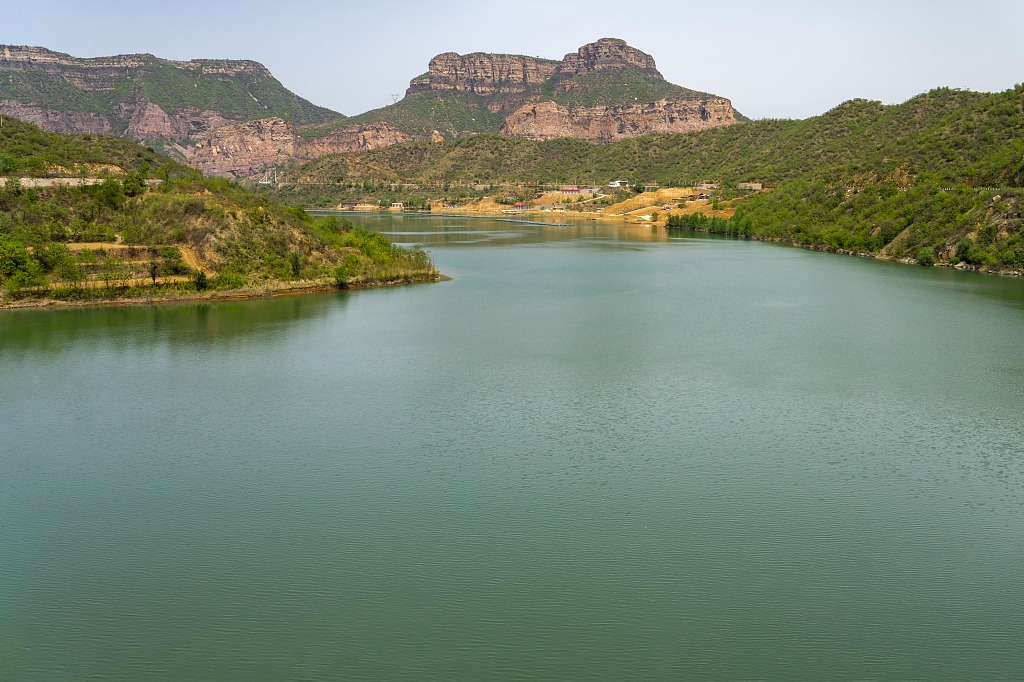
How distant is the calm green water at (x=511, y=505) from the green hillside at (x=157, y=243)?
23.1ft

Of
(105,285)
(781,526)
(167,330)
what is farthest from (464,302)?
(781,526)

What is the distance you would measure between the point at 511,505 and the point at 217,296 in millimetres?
30436

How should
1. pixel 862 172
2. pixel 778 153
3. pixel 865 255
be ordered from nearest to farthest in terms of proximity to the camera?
pixel 865 255 → pixel 862 172 → pixel 778 153

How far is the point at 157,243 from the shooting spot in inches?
1698

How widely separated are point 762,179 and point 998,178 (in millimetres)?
46268

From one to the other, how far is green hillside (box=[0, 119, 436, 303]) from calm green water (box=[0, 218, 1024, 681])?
7.06 m

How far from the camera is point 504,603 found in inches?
495

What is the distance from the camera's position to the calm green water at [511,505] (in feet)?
37.8

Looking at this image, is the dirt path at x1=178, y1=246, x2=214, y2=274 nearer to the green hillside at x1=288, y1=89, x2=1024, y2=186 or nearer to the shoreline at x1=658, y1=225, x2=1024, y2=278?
the shoreline at x1=658, y1=225, x2=1024, y2=278

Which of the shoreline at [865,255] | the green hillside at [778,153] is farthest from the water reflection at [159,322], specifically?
the green hillside at [778,153]

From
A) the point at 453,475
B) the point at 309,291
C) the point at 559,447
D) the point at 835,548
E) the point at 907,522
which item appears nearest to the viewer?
the point at 835,548

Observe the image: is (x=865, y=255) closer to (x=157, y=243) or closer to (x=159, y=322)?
(x=157, y=243)

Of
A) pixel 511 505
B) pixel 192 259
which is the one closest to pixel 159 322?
pixel 192 259

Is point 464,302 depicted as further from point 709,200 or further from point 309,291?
point 709,200
